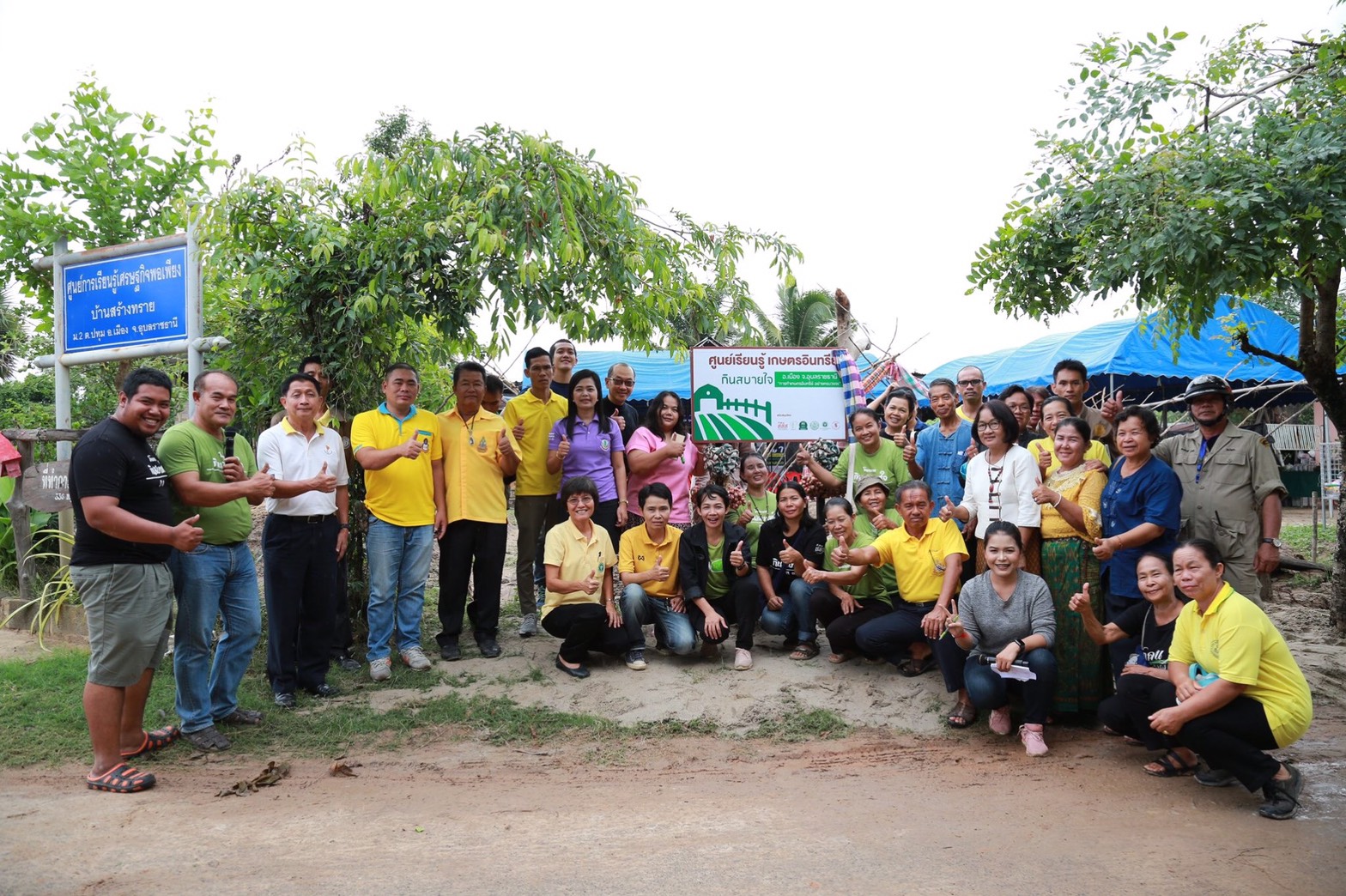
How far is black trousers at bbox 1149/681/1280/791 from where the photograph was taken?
3.96 m

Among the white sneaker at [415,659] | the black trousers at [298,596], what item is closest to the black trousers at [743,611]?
the white sneaker at [415,659]

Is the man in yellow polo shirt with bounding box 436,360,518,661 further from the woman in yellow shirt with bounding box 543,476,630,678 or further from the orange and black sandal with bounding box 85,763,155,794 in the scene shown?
the orange and black sandal with bounding box 85,763,155,794

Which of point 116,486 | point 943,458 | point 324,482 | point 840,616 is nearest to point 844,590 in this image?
point 840,616

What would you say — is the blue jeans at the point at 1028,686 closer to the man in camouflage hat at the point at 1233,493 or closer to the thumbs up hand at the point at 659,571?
the man in camouflage hat at the point at 1233,493

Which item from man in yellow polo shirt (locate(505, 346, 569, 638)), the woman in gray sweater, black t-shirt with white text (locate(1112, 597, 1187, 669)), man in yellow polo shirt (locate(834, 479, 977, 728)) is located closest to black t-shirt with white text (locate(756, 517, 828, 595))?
man in yellow polo shirt (locate(834, 479, 977, 728))

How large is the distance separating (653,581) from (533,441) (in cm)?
132

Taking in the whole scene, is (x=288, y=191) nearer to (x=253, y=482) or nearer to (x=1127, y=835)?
(x=253, y=482)

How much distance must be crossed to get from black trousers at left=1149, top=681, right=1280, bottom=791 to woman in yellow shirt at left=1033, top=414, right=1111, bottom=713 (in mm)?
1005

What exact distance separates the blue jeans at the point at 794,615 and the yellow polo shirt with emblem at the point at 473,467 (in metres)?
1.84

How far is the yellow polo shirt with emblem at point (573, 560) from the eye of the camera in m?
5.74

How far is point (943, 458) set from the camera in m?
6.02

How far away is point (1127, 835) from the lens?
3.72 m

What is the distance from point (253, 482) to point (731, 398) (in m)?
3.29

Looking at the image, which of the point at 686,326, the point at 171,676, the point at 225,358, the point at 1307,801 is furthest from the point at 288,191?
the point at 1307,801
